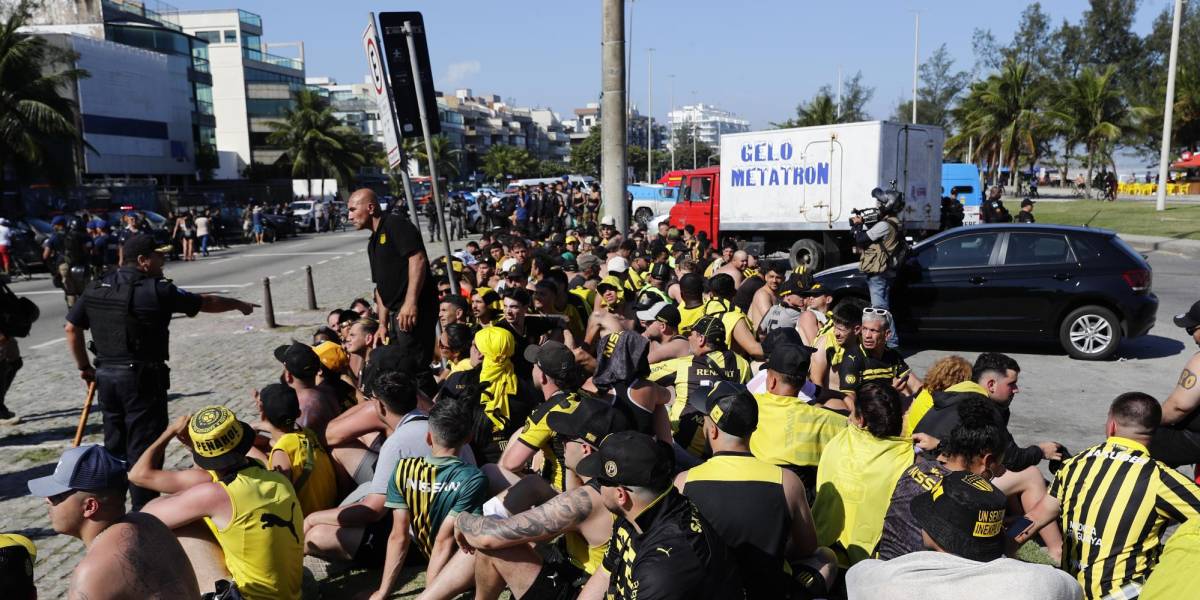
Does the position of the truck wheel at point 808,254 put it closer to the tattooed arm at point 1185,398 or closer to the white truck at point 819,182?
the white truck at point 819,182

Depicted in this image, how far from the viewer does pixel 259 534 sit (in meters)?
3.98

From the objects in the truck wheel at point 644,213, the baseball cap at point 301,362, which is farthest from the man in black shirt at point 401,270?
the truck wheel at point 644,213

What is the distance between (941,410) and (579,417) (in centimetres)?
202

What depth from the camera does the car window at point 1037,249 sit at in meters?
10.2

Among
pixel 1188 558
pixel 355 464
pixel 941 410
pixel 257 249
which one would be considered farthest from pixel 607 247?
pixel 257 249

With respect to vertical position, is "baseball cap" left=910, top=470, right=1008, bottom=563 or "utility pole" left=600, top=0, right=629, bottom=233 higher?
"utility pole" left=600, top=0, right=629, bottom=233

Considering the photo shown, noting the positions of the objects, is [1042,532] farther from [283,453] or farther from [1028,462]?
[283,453]

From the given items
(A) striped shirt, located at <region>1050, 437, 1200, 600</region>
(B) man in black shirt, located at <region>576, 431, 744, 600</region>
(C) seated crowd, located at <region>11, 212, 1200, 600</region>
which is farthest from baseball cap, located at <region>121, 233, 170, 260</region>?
(A) striped shirt, located at <region>1050, 437, 1200, 600</region>

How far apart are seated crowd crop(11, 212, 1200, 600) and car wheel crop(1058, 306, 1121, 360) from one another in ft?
17.1

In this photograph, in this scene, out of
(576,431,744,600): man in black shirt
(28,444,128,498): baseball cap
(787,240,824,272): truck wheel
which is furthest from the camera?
(787,240,824,272): truck wheel

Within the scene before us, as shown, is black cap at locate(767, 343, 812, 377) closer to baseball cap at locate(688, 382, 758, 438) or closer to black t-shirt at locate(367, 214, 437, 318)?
baseball cap at locate(688, 382, 758, 438)

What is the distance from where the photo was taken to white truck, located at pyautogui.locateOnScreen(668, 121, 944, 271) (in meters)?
18.5

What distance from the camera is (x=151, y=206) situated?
A: 38.7m

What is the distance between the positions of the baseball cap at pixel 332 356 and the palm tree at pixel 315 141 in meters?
61.0
